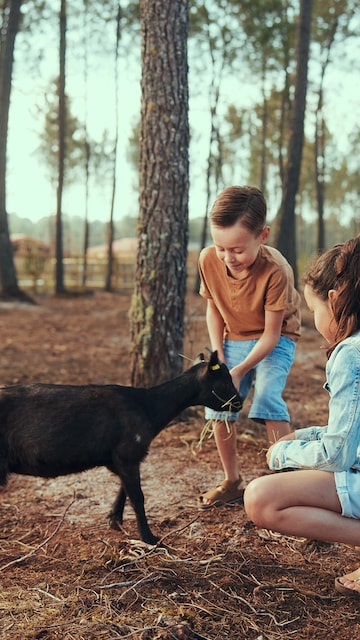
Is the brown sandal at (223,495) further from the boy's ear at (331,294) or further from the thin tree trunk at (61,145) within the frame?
the thin tree trunk at (61,145)

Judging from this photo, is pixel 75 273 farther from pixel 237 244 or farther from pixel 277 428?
pixel 237 244

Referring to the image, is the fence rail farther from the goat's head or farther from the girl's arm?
the girl's arm

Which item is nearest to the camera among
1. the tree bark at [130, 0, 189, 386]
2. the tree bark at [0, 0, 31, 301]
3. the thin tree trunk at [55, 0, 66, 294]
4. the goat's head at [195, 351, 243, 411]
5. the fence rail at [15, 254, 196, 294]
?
the goat's head at [195, 351, 243, 411]

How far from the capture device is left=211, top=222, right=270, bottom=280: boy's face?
158 inches

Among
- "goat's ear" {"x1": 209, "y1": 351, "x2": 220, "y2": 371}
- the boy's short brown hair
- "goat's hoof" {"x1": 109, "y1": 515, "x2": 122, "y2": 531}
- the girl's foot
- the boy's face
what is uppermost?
the boy's short brown hair

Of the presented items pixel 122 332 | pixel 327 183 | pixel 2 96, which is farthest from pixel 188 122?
pixel 327 183

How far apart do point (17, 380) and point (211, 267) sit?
478 cm

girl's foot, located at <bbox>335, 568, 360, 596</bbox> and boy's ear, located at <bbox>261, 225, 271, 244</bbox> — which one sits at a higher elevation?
boy's ear, located at <bbox>261, 225, 271, 244</bbox>

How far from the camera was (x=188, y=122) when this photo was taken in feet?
21.2

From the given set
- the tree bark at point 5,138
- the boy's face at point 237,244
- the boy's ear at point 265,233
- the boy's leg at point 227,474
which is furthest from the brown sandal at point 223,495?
the tree bark at point 5,138

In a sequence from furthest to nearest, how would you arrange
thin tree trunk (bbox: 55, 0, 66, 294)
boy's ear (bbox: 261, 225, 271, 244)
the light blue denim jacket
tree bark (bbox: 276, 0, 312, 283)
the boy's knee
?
thin tree trunk (bbox: 55, 0, 66, 294)
tree bark (bbox: 276, 0, 312, 283)
boy's ear (bbox: 261, 225, 271, 244)
the boy's knee
the light blue denim jacket

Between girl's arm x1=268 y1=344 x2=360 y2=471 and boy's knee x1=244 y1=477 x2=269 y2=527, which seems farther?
boy's knee x1=244 y1=477 x2=269 y2=527

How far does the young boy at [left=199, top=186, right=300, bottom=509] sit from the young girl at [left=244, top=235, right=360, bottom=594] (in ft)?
3.05

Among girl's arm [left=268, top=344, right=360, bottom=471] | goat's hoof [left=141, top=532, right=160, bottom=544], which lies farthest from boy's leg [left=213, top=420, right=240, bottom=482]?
girl's arm [left=268, top=344, right=360, bottom=471]
